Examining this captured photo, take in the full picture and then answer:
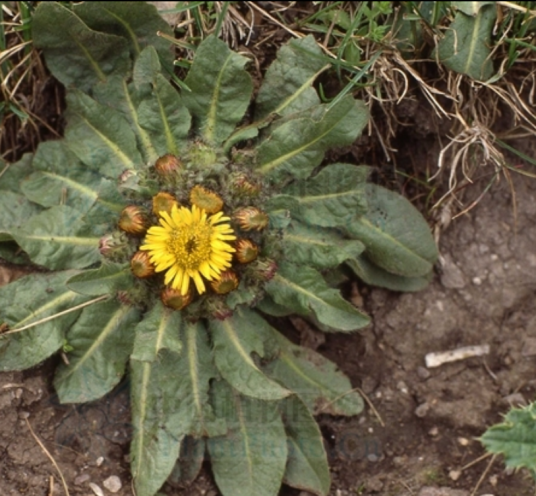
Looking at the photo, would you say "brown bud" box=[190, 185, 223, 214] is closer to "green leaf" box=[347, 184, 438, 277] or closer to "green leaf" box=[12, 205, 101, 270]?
"green leaf" box=[12, 205, 101, 270]

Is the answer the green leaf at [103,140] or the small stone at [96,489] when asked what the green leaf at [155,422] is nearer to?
the small stone at [96,489]

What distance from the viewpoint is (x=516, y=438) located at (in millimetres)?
3361

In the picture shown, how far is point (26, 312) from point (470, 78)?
2485mm

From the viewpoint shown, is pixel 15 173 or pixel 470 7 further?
pixel 15 173

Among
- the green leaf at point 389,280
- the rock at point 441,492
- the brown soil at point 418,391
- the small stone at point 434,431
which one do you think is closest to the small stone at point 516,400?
the brown soil at point 418,391

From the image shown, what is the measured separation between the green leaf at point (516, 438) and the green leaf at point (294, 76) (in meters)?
1.74

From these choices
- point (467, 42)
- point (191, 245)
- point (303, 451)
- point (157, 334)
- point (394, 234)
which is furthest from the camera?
point (394, 234)

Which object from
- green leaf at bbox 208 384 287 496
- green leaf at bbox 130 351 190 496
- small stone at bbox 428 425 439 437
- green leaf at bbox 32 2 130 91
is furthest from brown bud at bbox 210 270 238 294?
small stone at bbox 428 425 439 437

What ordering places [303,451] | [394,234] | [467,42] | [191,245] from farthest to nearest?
1. [394,234]
2. [303,451]
3. [467,42]
4. [191,245]

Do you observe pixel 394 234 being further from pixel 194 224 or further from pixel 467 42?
pixel 194 224

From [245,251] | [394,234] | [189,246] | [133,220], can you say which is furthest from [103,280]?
[394,234]

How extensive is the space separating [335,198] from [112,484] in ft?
5.79

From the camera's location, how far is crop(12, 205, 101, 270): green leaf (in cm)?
362

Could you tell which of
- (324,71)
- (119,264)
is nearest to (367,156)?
(324,71)
